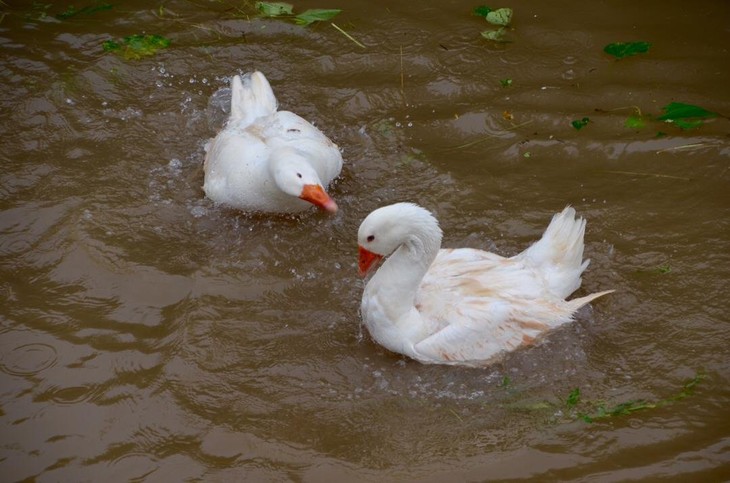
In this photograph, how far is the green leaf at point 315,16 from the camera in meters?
6.72

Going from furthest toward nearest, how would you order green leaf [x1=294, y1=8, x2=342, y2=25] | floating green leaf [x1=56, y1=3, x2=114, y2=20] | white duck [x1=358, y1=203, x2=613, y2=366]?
1. floating green leaf [x1=56, y1=3, x2=114, y2=20]
2. green leaf [x1=294, y1=8, x2=342, y2=25]
3. white duck [x1=358, y1=203, x2=613, y2=366]

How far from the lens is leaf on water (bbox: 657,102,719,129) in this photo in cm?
559

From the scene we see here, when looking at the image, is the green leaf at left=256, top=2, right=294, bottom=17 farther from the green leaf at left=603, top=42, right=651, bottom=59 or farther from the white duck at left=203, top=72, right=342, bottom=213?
the green leaf at left=603, top=42, right=651, bottom=59

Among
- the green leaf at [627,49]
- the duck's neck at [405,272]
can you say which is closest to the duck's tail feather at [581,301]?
the duck's neck at [405,272]

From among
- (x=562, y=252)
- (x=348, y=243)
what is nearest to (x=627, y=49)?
(x=562, y=252)

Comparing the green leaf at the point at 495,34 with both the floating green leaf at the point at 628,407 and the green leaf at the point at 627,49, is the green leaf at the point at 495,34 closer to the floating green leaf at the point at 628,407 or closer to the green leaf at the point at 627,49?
the green leaf at the point at 627,49

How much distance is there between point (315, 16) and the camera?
6.74 m

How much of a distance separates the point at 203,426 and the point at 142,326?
0.87 m

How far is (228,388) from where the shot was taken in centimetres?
428

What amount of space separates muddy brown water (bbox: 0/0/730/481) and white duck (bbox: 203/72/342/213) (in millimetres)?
211

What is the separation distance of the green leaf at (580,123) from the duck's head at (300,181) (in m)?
1.99

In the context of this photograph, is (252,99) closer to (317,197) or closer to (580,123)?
(317,197)

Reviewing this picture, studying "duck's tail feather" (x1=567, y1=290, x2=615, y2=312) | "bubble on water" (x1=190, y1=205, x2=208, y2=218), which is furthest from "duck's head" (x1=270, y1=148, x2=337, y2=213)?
"duck's tail feather" (x1=567, y1=290, x2=615, y2=312)

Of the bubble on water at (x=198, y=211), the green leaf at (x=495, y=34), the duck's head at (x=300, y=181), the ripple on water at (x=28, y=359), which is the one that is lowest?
the ripple on water at (x=28, y=359)
